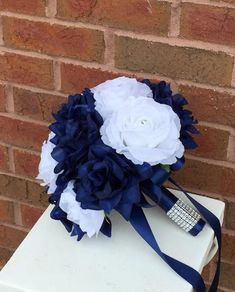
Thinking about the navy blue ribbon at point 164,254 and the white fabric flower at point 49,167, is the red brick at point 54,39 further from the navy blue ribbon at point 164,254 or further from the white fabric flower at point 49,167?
the navy blue ribbon at point 164,254

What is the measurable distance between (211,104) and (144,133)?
11.2 inches

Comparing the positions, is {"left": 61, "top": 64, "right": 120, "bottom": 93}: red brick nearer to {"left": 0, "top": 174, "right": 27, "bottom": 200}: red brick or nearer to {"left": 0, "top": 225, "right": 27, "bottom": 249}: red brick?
{"left": 0, "top": 174, "right": 27, "bottom": 200}: red brick

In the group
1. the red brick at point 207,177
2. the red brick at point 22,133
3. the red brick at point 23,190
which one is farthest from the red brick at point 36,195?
the red brick at point 207,177

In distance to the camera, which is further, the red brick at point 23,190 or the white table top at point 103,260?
the red brick at point 23,190

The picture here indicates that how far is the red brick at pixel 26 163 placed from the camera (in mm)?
1571

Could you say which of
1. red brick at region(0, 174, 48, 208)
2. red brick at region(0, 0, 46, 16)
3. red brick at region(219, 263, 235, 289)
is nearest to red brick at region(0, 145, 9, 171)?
red brick at region(0, 174, 48, 208)

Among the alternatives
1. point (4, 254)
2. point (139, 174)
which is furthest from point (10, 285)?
point (4, 254)

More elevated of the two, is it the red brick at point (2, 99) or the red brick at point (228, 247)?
the red brick at point (2, 99)

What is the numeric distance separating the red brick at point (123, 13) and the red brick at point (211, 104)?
136 millimetres

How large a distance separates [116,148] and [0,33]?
0.50 metres

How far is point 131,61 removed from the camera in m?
1.35

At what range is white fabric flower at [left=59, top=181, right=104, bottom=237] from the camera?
3.74 feet

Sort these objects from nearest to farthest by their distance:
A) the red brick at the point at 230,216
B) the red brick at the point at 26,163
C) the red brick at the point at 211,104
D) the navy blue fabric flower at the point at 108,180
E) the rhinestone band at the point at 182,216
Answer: the navy blue fabric flower at the point at 108,180, the rhinestone band at the point at 182,216, the red brick at the point at 211,104, the red brick at the point at 230,216, the red brick at the point at 26,163

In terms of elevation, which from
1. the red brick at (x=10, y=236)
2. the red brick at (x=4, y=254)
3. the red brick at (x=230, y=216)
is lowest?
the red brick at (x=4, y=254)
